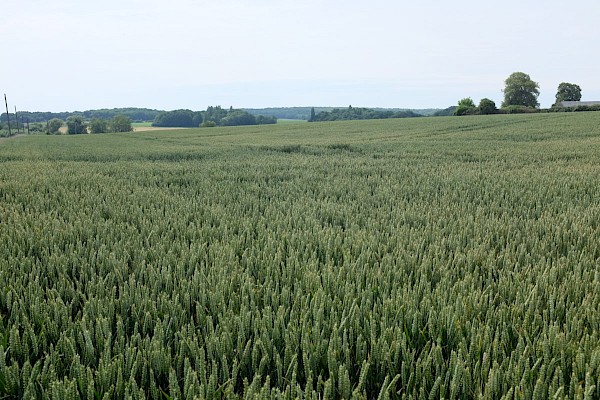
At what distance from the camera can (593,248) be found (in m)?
3.43

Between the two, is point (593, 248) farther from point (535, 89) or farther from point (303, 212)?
point (535, 89)

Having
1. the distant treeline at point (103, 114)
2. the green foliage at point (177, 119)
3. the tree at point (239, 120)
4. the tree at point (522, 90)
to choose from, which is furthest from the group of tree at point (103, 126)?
the tree at point (522, 90)

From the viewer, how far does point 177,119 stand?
106 m

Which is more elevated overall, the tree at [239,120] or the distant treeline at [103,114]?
the distant treeline at [103,114]

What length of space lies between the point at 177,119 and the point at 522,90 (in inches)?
2920

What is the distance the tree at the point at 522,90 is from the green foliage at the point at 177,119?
6772 cm

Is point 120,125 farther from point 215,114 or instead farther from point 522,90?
point 522,90

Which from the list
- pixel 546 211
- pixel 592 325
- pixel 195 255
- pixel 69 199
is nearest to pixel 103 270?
pixel 195 255

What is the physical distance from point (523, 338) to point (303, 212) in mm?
2983

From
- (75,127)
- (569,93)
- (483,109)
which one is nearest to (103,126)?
(75,127)

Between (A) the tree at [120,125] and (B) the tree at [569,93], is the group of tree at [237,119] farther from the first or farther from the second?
(B) the tree at [569,93]

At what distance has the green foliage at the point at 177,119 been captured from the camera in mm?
104250

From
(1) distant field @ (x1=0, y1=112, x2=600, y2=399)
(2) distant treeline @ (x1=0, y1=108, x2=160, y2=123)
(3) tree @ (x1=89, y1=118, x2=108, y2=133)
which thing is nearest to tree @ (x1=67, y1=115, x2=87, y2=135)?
(3) tree @ (x1=89, y1=118, x2=108, y2=133)

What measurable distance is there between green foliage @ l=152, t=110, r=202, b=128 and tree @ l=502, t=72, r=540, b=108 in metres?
67.7
